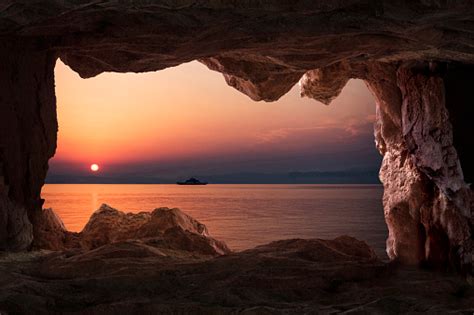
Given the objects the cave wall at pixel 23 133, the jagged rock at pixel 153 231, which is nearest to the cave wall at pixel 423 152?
the jagged rock at pixel 153 231

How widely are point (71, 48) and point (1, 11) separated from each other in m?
1.58

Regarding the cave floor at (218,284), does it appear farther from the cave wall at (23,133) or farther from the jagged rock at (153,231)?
the jagged rock at (153,231)

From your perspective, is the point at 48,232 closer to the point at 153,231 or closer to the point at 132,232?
the point at 132,232

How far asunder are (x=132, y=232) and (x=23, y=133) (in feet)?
10.3

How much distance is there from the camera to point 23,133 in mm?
6035

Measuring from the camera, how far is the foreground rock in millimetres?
6973

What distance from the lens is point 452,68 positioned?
681 centimetres

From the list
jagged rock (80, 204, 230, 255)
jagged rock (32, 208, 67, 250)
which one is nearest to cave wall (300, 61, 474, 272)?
jagged rock (80, 204, 230, 255)

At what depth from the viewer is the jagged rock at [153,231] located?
7.04 m

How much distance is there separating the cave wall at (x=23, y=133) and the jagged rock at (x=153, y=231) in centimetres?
183

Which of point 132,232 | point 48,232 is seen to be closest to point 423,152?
point 132,232

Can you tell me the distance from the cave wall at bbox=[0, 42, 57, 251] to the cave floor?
1.69ft

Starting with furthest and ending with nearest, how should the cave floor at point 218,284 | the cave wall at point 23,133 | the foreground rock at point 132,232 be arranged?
the foreground rock at point 132,232 → the cave wall at point 23,133 → the cave floor at point 218,284

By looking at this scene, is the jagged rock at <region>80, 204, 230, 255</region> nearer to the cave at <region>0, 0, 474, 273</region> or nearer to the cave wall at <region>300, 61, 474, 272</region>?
the cave at <region>0, 0, 474, 273</region>
